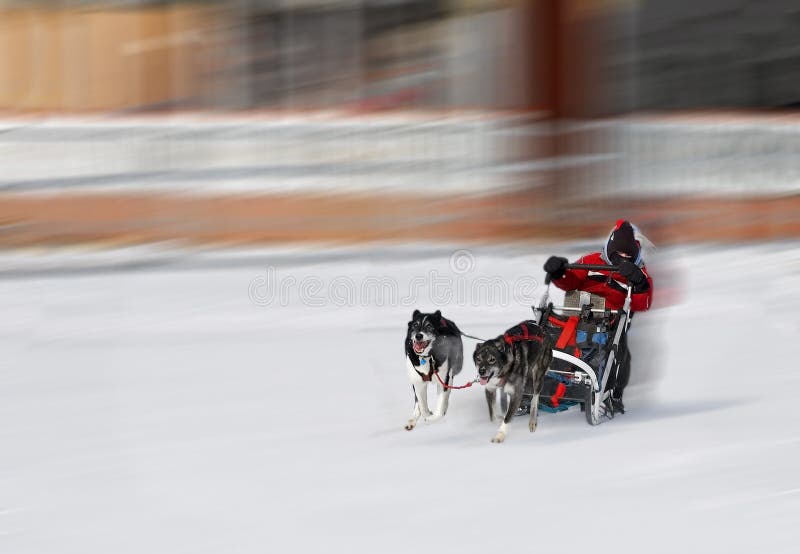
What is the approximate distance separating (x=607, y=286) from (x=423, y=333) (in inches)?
39.9

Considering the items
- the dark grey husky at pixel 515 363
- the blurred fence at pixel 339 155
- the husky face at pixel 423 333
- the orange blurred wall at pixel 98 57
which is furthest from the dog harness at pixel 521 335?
the orange blurred wall at pixel 98 57

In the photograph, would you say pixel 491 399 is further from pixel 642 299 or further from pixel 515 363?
pixel 642 299

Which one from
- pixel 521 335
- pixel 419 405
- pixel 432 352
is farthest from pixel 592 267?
pixel 419 405

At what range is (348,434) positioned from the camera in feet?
15.7

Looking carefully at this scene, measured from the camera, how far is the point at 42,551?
363 centimetres

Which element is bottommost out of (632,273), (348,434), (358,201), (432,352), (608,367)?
(348,434)

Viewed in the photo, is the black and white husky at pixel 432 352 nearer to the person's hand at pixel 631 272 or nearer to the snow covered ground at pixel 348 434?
the snow covered ground at pixel 348 434

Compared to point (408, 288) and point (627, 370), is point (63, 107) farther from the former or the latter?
point (627, 370)

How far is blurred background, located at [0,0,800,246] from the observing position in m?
9.48

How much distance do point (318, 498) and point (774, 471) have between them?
1781 mm

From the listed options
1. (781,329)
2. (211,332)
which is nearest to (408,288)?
(211,332)

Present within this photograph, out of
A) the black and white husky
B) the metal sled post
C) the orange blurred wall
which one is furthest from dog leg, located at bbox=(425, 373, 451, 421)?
the orange blurred wall

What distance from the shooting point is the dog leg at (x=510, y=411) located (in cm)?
433

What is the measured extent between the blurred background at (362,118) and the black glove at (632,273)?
15.4 feet
